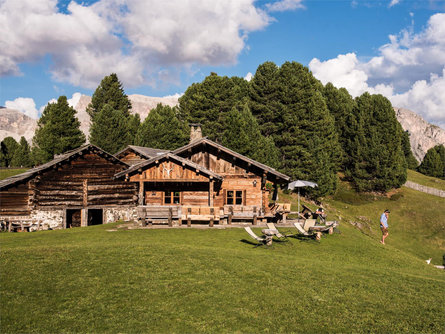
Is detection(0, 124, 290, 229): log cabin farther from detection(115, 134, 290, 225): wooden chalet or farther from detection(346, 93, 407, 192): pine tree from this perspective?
detection(346, 93, 407, 192): pine tree

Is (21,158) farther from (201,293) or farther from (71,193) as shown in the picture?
(201,293)

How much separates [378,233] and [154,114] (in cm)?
4086

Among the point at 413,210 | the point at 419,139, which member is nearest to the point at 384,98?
the point at 413,210

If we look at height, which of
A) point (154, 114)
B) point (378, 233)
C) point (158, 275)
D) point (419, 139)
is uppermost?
point (419, 139)

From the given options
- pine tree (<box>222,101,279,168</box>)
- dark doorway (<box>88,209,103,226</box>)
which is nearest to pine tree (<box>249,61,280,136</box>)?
pine tree (<box>222,101,279,168</box>)

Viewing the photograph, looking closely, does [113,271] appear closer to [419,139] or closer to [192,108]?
[192,108]

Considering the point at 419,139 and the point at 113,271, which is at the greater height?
the point at 419,139

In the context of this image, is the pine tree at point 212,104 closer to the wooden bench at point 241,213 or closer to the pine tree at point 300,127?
the pine tree at point 300,127

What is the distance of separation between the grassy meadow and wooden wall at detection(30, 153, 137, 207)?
15719 mm

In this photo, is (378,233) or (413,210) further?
(413,210)

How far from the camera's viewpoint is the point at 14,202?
2748cm

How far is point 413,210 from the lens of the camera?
51.7m

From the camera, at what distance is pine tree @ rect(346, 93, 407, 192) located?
186ft

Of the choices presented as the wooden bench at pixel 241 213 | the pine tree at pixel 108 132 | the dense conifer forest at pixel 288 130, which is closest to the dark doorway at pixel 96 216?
the wooden bench at pixel 241 213
